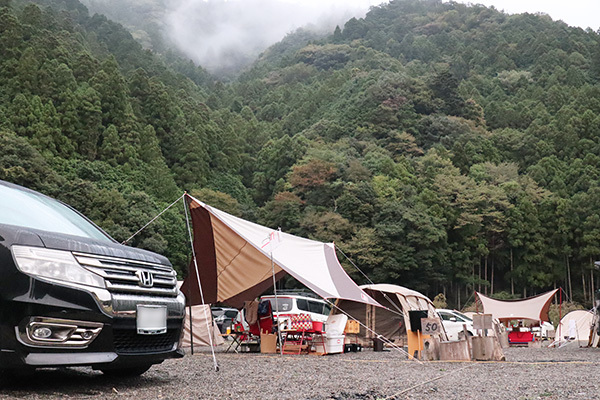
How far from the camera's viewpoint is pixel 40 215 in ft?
13.7

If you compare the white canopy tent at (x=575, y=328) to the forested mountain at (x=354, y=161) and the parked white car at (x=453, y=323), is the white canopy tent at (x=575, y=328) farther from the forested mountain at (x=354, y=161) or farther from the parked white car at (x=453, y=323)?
the forested mountain at (x=354, y=161)

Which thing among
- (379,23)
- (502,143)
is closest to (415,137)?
(502,143)

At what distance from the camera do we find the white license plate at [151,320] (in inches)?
152

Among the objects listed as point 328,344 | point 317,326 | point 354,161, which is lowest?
point 328,344

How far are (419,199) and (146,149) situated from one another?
746 inches

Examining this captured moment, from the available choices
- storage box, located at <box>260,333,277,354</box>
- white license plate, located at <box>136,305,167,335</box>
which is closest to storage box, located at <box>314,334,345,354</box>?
storage box, located at <box>260,333,277,354</box>

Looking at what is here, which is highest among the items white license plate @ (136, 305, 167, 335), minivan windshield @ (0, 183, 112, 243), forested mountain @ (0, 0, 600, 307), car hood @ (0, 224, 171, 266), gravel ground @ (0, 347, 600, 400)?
forested mountain @ (0, 0, 600, 307)

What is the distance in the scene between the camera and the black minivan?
3.27 m

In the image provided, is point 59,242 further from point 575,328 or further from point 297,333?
point 575,328

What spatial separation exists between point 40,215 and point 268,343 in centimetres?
773

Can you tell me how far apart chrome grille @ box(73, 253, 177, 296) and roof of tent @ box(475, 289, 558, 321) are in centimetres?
1837

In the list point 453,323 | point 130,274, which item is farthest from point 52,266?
point 453,323

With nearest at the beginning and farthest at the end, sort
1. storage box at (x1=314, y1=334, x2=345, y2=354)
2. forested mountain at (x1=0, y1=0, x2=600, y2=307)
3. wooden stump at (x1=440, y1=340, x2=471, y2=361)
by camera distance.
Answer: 1. wooden stump at (x1=440, y1=340, x2=471, y2=361)
2. storage box at (x1=314, y1=334, x2=345, y2=354)
3. forested mountain at (x1=0, y1=0, x2=600, y2=307)

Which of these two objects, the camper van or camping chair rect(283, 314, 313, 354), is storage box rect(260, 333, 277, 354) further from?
the camper van
